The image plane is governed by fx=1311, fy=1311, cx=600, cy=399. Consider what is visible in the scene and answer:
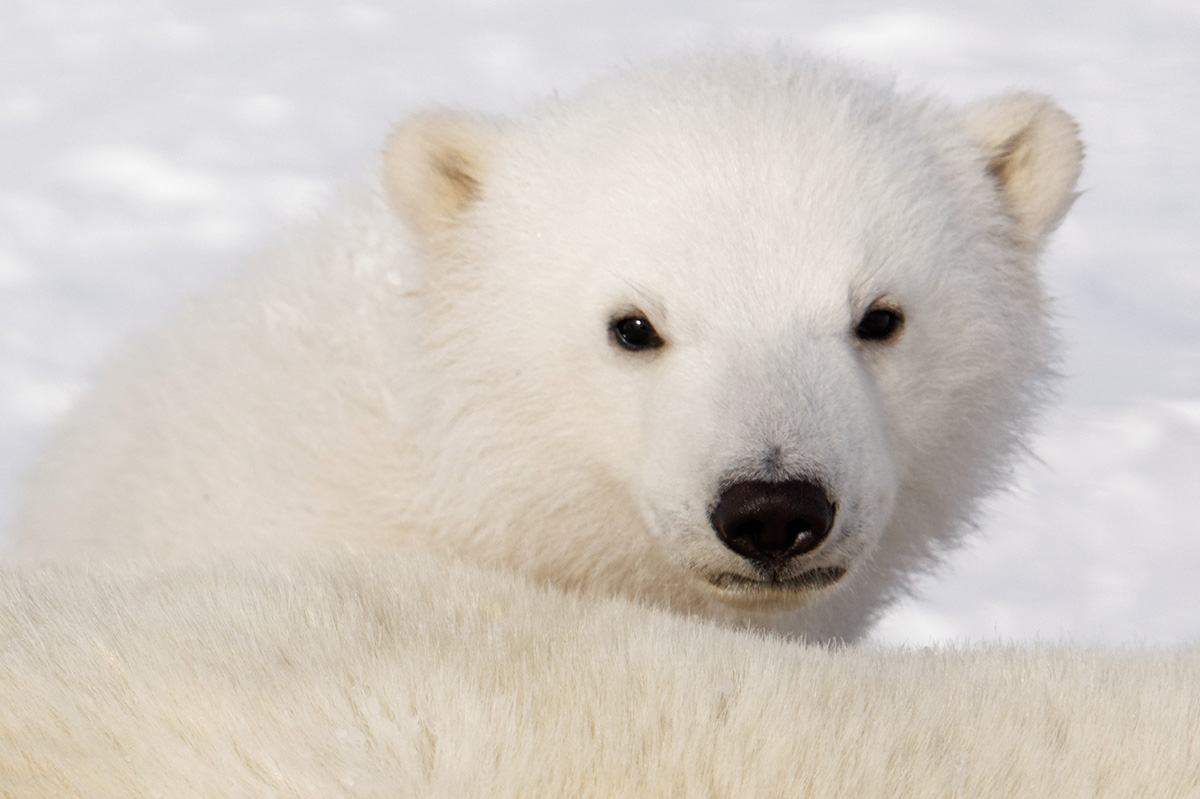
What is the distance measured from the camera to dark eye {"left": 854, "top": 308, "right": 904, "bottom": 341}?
295 cm

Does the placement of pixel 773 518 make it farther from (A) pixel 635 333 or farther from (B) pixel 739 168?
(B) pixel 739 168

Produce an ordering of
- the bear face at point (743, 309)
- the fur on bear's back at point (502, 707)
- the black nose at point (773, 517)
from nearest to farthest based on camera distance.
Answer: the fur on bear's back at point (502, 707), the black nose at point (773, 517), the bear face at point (743, 309)

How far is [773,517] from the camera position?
2496mm

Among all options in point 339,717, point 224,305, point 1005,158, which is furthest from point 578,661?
point 224,305

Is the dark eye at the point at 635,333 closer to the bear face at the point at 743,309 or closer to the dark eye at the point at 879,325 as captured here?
the bear face at the point at 743,309

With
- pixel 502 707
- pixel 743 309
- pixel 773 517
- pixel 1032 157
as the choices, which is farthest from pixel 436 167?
pixel 502 707

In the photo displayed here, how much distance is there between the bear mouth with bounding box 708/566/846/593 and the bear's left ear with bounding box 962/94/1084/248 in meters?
1.27

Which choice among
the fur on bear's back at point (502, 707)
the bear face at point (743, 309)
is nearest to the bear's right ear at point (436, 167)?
the bear face at point (743, 309)

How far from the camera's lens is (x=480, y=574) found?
185 centimetres

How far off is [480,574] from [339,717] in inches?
20.4

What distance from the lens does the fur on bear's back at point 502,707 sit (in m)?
1.30

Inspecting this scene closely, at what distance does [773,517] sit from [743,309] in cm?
50

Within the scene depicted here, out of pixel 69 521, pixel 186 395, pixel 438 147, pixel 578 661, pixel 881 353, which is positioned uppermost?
pixel 578 661

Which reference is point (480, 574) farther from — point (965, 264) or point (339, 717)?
point (965, 264)
